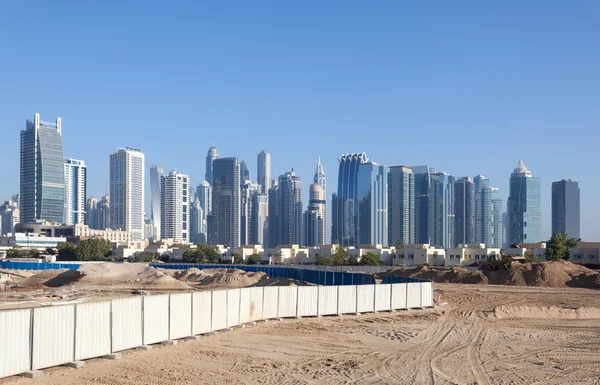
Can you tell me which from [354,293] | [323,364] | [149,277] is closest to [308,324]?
[354,293]

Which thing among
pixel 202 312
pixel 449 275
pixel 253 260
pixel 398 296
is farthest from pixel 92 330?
pixel 253 260

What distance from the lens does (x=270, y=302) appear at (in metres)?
28.4

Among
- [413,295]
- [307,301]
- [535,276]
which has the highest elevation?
[307,301]

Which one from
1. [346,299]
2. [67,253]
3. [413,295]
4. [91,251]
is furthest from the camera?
[67,253]

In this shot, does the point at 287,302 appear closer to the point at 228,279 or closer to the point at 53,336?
the point at 53,336

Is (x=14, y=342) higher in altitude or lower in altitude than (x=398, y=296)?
higher

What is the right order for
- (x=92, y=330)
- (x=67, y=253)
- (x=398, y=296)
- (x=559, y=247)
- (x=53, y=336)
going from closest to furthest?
(x=53, y=336)
(x=92, y=330)
(x=398, y=296)
(x=559, y=247)
(x=67, y=253)

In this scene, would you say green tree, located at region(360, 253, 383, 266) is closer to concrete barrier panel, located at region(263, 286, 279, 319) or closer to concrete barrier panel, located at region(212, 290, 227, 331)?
concrete barrier panel, located at region(263, 286, 279, 319)

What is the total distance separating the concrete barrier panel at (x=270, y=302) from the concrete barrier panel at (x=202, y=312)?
14.7ft

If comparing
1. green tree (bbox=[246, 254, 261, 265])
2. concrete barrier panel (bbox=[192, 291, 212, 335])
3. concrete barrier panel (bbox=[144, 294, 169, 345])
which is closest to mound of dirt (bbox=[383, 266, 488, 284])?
concrete barrier panel (bbox=[192, 291, 212, 335])

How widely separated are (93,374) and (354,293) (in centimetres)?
1705

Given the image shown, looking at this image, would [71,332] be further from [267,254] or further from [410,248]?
[267,254]

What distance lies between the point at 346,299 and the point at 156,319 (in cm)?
1278

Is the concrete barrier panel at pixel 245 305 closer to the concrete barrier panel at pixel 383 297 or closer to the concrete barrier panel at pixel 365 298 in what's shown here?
the concrete barrier panel at pixel 365 298
